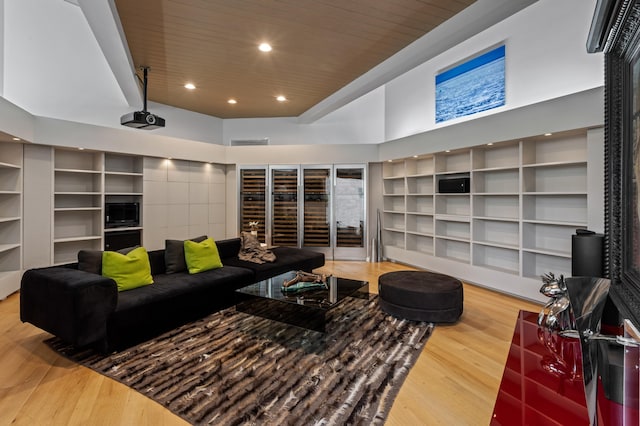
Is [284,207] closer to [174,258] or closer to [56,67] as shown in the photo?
[174,258]

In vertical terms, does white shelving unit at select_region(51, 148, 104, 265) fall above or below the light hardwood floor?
above

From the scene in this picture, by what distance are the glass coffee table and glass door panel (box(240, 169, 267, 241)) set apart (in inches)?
152

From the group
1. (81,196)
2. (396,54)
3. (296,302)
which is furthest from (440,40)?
(81,196)

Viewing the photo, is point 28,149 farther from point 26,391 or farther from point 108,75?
point 26,391

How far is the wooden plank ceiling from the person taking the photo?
3.24 metres

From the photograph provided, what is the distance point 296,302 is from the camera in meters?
3.06

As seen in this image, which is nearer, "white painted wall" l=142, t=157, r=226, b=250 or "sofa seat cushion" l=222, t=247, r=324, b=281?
"sofa seat cushion" l=222, t=247, r=324, b=281

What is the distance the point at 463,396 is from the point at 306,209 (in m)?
5.33

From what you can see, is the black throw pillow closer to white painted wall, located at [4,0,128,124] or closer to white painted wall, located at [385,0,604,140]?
white painted wall, located at [4,0,128,124]

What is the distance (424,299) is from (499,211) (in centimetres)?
251

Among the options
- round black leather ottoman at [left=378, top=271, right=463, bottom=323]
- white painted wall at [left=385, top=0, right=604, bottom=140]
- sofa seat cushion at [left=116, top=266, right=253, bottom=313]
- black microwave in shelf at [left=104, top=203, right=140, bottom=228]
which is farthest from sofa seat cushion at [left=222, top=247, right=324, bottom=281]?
white painted wall at [left=385, top=0, right=604, bottom=140]

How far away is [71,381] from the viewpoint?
7.89 ft

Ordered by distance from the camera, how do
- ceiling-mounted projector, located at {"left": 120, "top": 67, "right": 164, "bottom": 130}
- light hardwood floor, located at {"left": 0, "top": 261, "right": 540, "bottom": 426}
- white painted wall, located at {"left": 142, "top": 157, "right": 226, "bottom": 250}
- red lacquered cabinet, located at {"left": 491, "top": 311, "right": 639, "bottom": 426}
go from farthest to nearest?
white painted wall, located at {"left": 142, "top": 157, "right": 226, "bottom": 250} < ceiling-mounted projector, located at {"left": 120, "top": 67, "right": 164, "bottom": 130} < light hardwood floor, located at {"left": 0, "top": 261, "right": 540, "bottom": 426} < red lacquered cabinet, located at {"left": 491, "top": 311, "right": 639, "bottom": 426}

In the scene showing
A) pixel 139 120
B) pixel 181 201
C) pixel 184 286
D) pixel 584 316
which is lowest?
pixel 184 286
